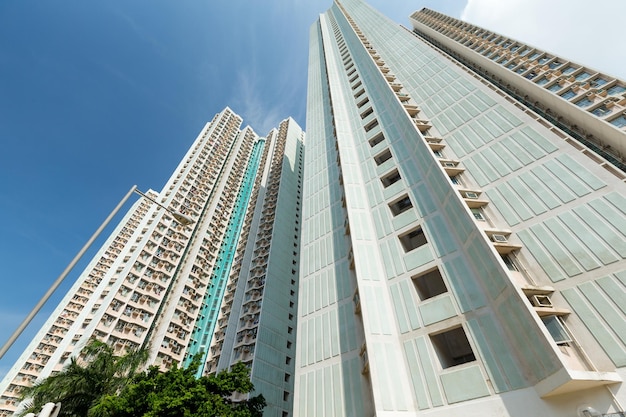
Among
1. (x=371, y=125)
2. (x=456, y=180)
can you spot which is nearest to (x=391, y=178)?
(x=456, y=180)

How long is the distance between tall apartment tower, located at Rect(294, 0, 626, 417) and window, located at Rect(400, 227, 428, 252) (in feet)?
0.26

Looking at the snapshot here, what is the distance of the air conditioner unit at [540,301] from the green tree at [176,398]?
12168 millimetres

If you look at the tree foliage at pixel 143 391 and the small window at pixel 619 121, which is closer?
the tree foliage at pixel 143 391

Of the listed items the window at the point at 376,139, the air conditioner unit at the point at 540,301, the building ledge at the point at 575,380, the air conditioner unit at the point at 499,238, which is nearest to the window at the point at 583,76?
the window at the point at 376,139

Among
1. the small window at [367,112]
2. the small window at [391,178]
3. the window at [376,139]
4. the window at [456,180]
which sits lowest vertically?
the window at [456,180]

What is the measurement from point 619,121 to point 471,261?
16.7m

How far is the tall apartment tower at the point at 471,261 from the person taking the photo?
9.00 metres

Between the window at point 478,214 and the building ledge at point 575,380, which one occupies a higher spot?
the window at point 478,214

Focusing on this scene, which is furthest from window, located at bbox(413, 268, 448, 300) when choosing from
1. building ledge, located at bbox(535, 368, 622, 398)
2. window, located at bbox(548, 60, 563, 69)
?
window, located at bbox(548, 60, 563, 69)

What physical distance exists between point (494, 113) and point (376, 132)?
9089 mm

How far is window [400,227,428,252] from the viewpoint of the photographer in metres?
16.7

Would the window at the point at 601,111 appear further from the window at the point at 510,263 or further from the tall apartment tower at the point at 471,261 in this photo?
the window at the point at 510,263

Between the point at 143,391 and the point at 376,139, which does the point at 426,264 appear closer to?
the point at 143,391

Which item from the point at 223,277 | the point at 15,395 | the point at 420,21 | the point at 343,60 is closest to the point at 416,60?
the point at 343,60
